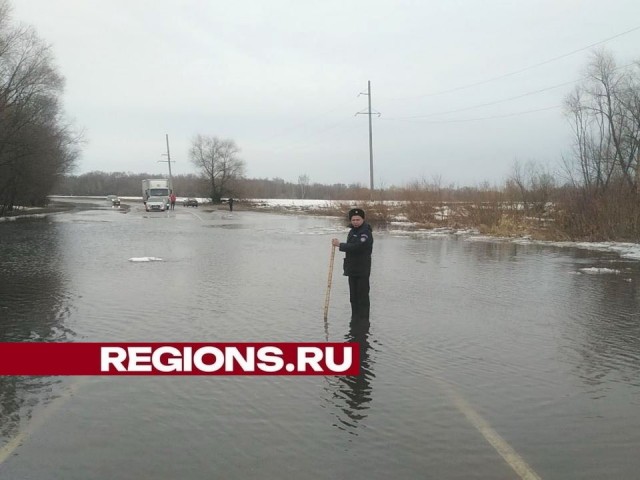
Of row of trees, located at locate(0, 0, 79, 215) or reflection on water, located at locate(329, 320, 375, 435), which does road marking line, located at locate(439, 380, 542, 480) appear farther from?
row of trees, located at locate(0, 0, 79, 215)

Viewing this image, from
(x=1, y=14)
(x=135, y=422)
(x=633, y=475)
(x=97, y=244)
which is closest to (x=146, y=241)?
(x=97, y=244)

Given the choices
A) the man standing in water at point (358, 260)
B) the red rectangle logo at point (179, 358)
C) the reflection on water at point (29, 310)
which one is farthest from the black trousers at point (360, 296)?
the reflection on water at point (29, 310)

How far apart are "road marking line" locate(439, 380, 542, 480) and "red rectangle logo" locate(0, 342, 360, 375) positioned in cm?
126

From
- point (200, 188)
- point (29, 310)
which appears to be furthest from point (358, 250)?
point (200, 188)

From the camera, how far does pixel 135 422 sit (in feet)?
13.9

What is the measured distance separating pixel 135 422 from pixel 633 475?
3.64m

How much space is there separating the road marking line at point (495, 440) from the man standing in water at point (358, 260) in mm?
3065

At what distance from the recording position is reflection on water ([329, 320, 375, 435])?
431cm

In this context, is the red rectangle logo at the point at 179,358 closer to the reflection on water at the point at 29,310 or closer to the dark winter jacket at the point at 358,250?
the reflection on water at the point at 29,310

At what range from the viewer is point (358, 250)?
7852 millimetres

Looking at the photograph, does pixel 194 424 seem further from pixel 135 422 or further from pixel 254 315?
pixel 254 315

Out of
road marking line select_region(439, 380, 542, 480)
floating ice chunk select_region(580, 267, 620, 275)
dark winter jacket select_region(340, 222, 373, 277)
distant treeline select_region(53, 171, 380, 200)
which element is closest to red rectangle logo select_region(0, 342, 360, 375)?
road marking line select_region(439, 380, 542, 480)

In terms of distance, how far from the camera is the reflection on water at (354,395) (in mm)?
4312

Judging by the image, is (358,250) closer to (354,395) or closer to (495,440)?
(354,395)
